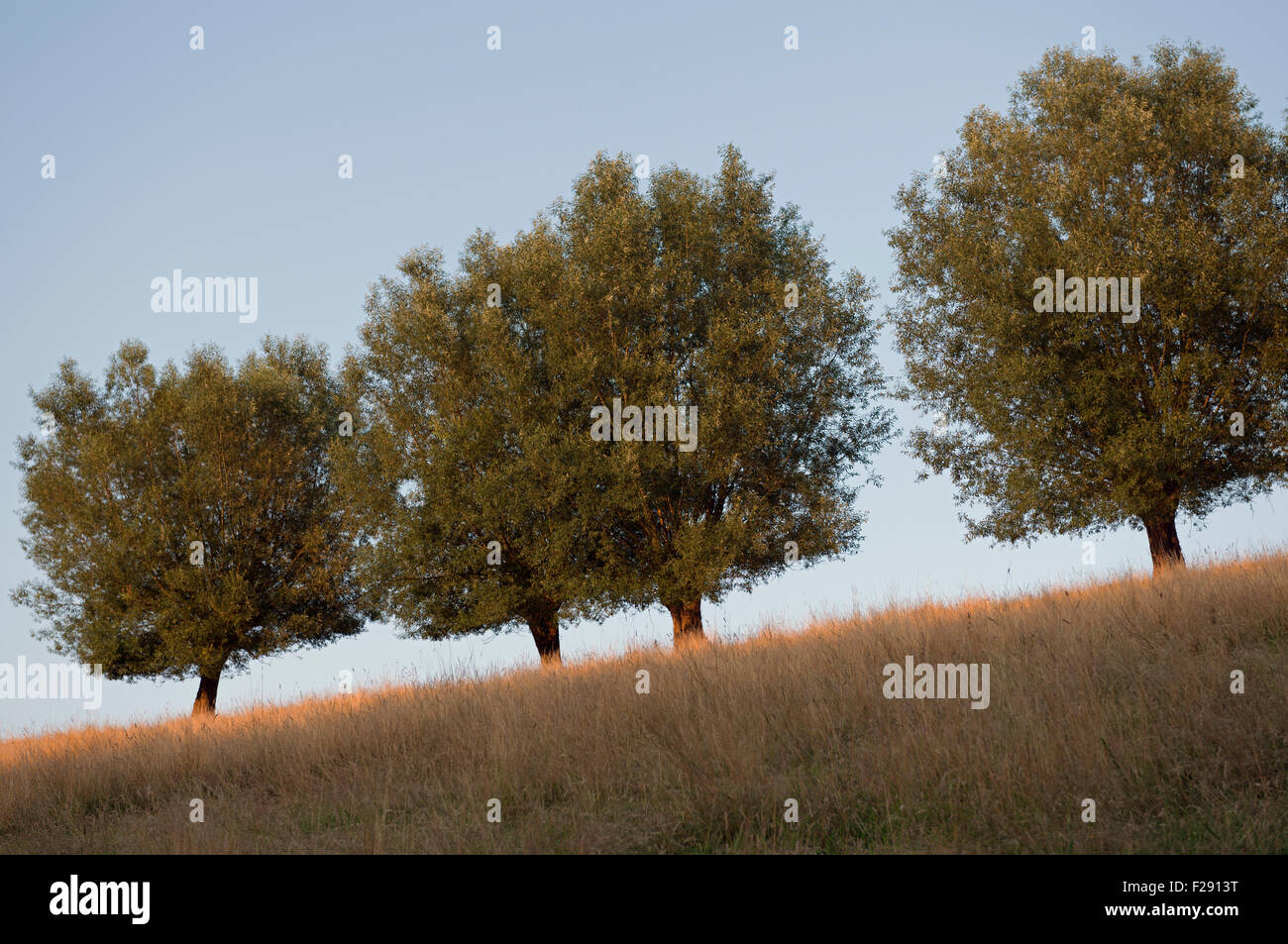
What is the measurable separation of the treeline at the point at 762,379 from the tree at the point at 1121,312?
0.30 ft

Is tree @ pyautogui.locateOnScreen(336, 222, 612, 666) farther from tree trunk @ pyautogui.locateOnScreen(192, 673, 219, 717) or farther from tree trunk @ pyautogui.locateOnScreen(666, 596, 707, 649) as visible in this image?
tree trunk @ pyautogui.locateOnScreen(192, 673, 219, 717)

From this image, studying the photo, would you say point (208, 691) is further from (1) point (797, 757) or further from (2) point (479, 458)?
(1) point (797, 757)

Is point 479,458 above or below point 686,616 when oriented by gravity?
above

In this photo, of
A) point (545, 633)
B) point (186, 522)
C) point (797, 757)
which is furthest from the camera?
point (186, 522)

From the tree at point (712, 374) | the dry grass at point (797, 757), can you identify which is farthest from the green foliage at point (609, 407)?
the dry grass at point (797, 757)

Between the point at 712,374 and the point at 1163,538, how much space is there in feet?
44.8

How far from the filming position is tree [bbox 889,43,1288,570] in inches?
984

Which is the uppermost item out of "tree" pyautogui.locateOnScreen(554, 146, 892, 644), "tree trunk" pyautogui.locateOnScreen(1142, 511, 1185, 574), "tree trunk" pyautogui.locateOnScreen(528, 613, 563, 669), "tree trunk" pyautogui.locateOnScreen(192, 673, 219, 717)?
"tree" pyautogui.locateOnScreen(554, 146, 892, 644)

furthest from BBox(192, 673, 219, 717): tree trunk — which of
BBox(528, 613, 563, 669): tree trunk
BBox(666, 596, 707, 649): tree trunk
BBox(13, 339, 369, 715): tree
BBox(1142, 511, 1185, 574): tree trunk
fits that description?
BBox(1142, 511, 1185, 574): tree trunk

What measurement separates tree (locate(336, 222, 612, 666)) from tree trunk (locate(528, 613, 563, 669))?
1.7 inches

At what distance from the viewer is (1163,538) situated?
2652 cm

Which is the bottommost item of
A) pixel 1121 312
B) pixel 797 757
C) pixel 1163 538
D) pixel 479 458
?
pixel 797 757

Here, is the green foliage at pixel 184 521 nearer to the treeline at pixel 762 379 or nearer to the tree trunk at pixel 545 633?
the treeline at pixel 762 379

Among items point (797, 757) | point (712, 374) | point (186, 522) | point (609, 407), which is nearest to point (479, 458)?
point (609, 407)
